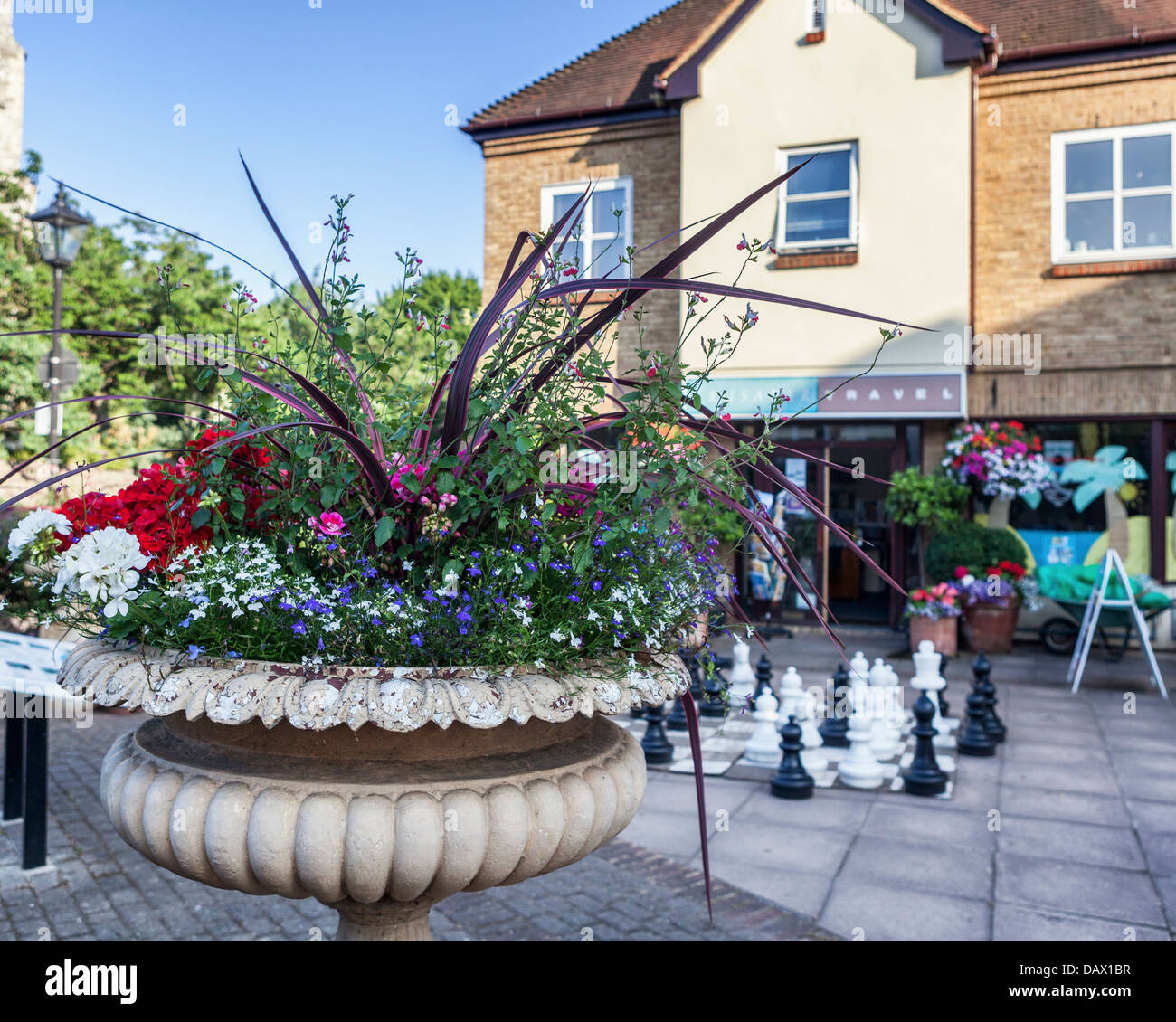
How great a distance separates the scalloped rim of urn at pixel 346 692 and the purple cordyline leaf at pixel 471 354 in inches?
19.4

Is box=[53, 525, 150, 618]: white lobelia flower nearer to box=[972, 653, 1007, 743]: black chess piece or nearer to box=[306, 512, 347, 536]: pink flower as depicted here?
box=[306, 512, 347, 536]: pink flower

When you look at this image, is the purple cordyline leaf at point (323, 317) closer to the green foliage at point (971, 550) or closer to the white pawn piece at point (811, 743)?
the white pawn piece at point (811, 743)

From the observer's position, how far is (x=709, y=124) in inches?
480

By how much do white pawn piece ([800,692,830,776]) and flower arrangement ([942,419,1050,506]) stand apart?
576cm

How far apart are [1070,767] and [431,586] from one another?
5258 millimetres

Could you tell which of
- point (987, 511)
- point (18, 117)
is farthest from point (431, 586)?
point (18, 117)

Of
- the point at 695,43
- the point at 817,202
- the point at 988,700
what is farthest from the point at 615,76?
the point at 988,700

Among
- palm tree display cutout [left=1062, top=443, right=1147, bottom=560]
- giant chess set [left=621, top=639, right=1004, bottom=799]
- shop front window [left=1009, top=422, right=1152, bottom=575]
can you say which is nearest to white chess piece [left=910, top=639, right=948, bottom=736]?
giant chess set [left=621, top=639, right=1004, bottom=799]

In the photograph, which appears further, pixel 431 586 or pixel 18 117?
pixel 18 117

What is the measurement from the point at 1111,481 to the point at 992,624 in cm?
241

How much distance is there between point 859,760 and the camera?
5.52 metres

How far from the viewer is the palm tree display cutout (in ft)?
36.5
